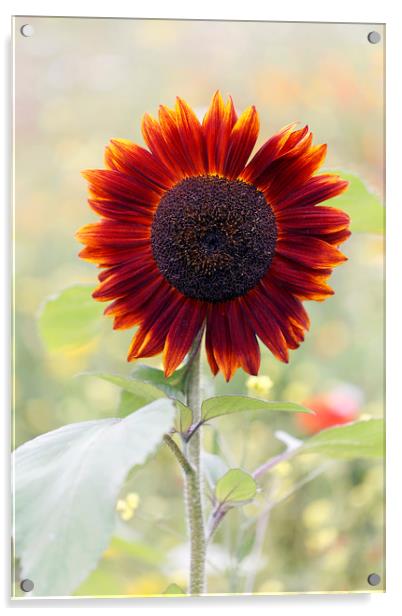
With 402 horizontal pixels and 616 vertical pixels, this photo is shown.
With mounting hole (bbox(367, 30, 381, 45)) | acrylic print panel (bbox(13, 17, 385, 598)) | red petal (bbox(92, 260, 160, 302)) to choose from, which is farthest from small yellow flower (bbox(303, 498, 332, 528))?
mounting hole (bbox(367, 30, 381, 45))

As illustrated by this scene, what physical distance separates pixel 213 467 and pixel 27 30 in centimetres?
55

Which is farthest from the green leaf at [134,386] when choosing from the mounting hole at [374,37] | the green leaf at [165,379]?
the mounting hole at [374,37]

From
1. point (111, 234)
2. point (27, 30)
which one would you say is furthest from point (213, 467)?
point (27, 30)

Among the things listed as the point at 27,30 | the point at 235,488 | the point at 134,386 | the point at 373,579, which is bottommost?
the point at 373,579

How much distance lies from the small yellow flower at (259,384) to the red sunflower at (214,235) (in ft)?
0.40

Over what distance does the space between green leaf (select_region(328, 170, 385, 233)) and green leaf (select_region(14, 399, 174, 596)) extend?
36 cm

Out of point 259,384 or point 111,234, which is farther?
point 259,384

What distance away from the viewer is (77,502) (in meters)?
0.63

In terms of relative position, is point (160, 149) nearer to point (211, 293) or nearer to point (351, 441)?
point (211, 293)

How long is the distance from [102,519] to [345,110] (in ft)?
1.99

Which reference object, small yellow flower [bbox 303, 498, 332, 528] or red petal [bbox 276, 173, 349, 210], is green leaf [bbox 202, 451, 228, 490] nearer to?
small yellow flower [bbox 303, 498, 332, 528]

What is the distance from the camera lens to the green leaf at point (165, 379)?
799mm

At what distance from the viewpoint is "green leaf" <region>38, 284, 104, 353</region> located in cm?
91
